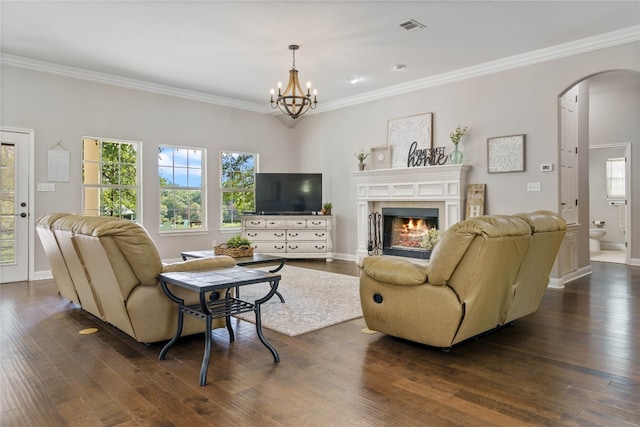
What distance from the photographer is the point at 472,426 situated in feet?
6.35

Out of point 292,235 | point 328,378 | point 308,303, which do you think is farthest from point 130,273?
point 292,235

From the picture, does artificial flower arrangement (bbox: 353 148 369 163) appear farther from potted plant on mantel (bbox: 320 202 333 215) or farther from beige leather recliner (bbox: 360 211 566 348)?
beige leather recliner (bbox: 360 211 566 348)

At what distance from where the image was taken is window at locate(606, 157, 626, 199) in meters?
9.14

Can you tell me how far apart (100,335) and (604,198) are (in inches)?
400

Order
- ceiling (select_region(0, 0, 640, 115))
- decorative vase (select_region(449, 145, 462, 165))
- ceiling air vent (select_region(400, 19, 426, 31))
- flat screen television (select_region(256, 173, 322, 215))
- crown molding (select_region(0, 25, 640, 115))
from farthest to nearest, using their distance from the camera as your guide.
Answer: flat screen television (select_region(256, 173, 322, 215)) < decorative vase (select_region(449, 145, 462, 165)) < crown molding (select_region(0, 25, 640, 115)) < ceiling air vent (select_region(400, 19, 426, 31)) < ceiling (select_region(0, 0, 640, 115))

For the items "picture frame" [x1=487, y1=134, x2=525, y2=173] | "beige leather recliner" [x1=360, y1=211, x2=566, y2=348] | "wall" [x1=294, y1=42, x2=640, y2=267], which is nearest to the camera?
"beige leather recliner" [x1=360, y1=211, x2=566, y2=348]

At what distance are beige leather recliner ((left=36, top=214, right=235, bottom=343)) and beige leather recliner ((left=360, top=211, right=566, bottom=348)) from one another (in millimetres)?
1249

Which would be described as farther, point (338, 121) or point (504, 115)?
point (338, 121)

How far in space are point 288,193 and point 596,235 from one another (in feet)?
21.6

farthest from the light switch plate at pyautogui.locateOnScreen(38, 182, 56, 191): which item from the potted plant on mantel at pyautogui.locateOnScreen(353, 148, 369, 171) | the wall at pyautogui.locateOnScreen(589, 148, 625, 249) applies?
the wall at pyautogui.locateOnScreen(589, 148, 625, 249)

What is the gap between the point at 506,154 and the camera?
5.62 m

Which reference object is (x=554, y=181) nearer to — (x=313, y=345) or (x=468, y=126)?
(x=468, y=126)

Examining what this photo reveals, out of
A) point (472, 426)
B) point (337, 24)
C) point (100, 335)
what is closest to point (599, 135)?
point (337, 24)

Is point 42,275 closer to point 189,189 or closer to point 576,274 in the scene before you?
point 189,189
